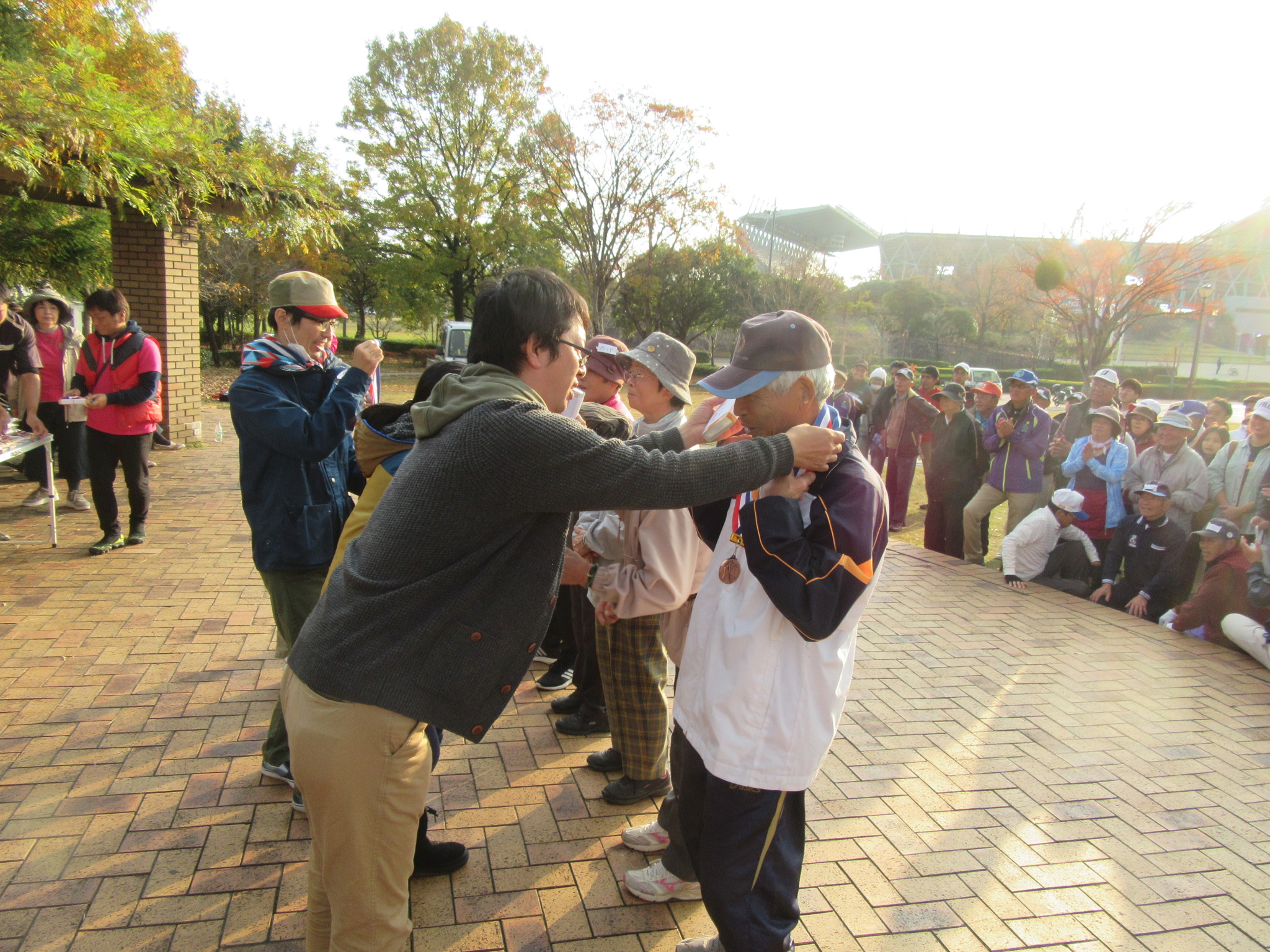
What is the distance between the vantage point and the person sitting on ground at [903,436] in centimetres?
981

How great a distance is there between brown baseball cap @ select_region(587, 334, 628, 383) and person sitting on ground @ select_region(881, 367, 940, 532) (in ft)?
23.1

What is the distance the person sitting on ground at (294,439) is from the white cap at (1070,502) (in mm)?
6127

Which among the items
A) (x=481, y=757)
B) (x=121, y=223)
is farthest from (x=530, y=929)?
(x=121, y=223)

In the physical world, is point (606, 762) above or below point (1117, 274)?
below

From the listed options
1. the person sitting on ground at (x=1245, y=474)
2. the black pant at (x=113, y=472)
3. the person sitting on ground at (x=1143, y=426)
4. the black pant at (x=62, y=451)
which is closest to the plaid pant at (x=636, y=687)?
the black pant at (x=113, y=472)

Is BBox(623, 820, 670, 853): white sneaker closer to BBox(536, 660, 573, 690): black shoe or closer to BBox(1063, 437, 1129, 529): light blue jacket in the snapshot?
BBox(536, 660, 573, 690): black shoe

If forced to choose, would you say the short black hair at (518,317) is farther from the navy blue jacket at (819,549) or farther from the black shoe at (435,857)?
the black shoe at (435,857)

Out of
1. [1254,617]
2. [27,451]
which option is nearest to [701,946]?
[1254,617]

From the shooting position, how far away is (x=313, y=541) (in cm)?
297

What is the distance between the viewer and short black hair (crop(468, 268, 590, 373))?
1.74 meters

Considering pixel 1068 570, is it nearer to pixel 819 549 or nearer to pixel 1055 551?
pixel 1055 551

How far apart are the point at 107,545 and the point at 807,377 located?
6384 mm

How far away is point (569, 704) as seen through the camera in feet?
13.3

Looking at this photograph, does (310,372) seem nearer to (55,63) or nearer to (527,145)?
(55,63)
